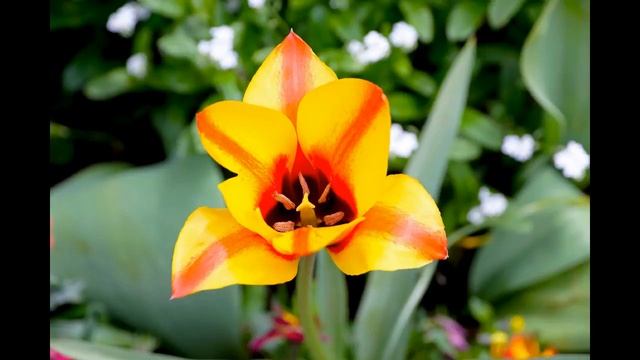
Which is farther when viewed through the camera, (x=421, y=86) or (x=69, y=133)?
(x=69, y=133)

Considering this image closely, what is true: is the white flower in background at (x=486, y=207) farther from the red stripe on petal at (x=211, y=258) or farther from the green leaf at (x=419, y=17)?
the red stripe on petal at (x=211, y=258)

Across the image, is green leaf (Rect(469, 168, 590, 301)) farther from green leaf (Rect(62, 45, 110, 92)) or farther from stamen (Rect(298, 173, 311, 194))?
green leaf (Rect(62, 45, 110, 92))

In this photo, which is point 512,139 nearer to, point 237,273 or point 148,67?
point 148,67

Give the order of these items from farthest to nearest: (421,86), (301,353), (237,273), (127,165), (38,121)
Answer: (127,165)
(421,86)
(301,353)
(38,121)
(237,273)

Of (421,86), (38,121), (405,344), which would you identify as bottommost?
(405,344)

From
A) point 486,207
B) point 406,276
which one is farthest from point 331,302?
point 486,207

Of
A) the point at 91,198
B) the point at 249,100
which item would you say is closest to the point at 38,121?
the point at 91,198
